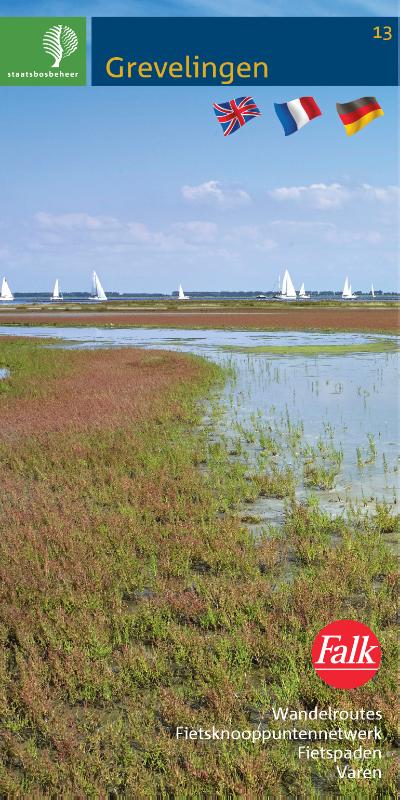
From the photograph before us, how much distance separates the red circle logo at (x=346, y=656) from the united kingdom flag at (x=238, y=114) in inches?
577

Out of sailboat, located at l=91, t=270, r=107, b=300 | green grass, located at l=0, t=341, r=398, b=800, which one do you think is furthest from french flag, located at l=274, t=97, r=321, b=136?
sailboat, located at l=91, t=270, r=107, b=300

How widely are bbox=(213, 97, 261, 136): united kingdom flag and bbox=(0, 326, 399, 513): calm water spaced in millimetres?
8118

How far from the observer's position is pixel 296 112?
14.1 meters

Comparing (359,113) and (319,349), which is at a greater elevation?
(359,113)

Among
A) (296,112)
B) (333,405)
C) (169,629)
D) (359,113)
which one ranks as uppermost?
(296,112)

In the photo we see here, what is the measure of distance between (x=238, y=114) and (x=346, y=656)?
15.3 meters

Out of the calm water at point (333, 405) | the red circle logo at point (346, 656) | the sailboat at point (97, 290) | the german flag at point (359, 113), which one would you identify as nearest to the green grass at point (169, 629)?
the red circle logo at point (346, 656)

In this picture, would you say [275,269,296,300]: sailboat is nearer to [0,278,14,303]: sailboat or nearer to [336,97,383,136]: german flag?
[0,278,14,303]: sailboat

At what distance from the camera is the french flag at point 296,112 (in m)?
14.0

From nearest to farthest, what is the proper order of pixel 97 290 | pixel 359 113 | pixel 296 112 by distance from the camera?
pixel 359 113 → pixel 296 112 → pixel 97 290

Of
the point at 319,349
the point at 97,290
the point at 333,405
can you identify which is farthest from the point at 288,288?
the point at 333,405

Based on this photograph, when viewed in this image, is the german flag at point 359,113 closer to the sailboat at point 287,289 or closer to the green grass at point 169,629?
the green grass at point 169,629

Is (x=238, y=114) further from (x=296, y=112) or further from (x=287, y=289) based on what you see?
(x=287, y=289)

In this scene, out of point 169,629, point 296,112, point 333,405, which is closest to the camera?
point 169,629
